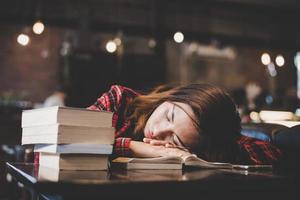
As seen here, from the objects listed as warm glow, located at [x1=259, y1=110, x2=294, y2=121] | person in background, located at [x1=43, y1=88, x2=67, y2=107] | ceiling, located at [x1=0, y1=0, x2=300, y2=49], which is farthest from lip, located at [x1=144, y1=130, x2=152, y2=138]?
ceiling, located at [x1=0, y1=0, x2=300, y2=49]

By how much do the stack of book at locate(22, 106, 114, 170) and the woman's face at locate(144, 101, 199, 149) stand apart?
27 centimetres

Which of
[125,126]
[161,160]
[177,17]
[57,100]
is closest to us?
[161,160]

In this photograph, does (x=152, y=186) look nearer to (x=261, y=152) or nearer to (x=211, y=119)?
(x=211, y=119)

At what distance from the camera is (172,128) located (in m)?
1.35

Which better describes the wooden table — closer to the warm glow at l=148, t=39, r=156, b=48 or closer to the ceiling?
the ceiling

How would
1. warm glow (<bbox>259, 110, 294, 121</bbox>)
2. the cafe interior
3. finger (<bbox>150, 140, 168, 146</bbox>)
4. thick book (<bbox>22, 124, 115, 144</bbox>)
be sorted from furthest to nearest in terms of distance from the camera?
the cafe interior, warm glow (<bbox>259, 110, 294, 121</bbox>), finger (<bbox>150, 140, 168, 146</bbox>), thick book (<bbox>22, 124, 115, 144</bbox>)

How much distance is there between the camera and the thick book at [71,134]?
1.05m

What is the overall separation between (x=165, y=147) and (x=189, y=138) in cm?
9

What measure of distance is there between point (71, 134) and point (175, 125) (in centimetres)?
39

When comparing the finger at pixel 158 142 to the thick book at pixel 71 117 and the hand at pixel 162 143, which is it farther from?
the thick book at pixel 71 117

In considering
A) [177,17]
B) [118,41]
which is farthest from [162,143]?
[177,17]

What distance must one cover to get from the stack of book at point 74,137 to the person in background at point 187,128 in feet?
0.68

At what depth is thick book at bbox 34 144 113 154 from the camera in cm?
106

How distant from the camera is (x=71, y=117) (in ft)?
3.51
